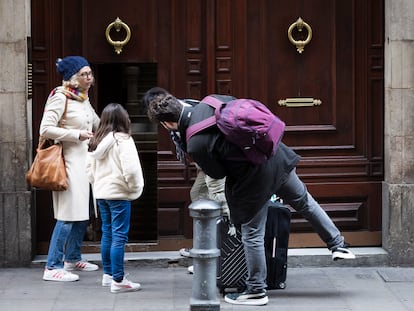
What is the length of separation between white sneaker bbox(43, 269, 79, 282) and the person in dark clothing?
151 centimetres

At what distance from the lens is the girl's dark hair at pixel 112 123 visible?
8.59 m

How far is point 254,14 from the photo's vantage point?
396 inches

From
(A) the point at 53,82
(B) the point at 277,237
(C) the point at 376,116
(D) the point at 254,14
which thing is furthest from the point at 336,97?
(A) the point at 53,82

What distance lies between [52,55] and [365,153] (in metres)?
3.06

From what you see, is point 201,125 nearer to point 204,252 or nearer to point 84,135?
point 204,252

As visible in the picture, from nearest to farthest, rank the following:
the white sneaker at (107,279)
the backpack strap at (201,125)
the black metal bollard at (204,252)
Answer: the black metal bollard at (204,252) < the backpack strap at (201,125) < the white sneaker at (107,279)

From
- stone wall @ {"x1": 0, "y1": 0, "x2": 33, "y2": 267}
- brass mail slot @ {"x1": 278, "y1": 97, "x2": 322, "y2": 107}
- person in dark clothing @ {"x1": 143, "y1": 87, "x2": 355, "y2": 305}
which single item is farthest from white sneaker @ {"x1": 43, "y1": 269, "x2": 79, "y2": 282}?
brass mail slot @ {"x1": 278, "y1": 97, "x2": 322, "y2": 107}

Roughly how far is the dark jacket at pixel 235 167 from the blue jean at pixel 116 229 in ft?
2.62

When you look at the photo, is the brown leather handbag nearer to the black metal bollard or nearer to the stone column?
the black metal bollard

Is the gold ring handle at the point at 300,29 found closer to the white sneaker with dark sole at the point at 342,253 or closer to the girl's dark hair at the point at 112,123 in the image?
the girl's dark hair at the point at 112,123

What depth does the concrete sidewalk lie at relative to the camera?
8.42m

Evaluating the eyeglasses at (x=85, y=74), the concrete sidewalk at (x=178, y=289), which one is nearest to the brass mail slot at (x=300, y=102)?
the concrete sidewalk at (x=178, y=289)

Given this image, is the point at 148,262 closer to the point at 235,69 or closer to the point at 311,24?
the point at 235,69

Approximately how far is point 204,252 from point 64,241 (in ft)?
7.84
